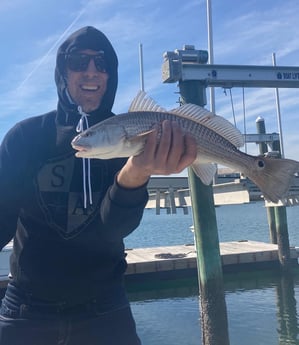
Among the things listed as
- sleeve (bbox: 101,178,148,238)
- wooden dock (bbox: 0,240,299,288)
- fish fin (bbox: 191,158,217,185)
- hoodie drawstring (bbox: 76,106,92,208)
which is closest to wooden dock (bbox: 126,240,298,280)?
wooden dock (bbox: 0,240,299,288)

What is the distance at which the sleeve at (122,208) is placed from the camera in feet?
8.29

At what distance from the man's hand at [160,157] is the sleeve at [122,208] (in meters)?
0.05

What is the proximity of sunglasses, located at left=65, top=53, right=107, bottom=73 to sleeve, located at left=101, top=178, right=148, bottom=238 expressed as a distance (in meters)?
0.92

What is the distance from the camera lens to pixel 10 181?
2.73 metres

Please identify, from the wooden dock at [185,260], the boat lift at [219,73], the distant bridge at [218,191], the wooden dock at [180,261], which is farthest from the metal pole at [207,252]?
the wooden dock at [185,260]

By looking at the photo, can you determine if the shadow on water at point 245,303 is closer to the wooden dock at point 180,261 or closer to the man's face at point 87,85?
the wooden dock at point 180,261

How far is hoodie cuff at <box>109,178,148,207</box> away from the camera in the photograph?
8.29 feet

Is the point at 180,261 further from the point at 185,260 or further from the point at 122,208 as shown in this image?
the point at 122,208

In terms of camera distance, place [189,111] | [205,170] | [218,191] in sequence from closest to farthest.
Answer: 1. [189,111]
2. [205,170]
3. [218,191]

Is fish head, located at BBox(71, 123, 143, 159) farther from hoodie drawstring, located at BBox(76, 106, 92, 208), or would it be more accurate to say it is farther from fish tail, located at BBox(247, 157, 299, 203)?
fish tail, located at BBox(247, 157, 299, 203)

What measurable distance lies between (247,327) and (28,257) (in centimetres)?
1091

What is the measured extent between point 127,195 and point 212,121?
0.86 meters

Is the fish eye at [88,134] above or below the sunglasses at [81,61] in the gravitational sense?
below

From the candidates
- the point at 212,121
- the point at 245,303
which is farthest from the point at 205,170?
the point at 245,303
